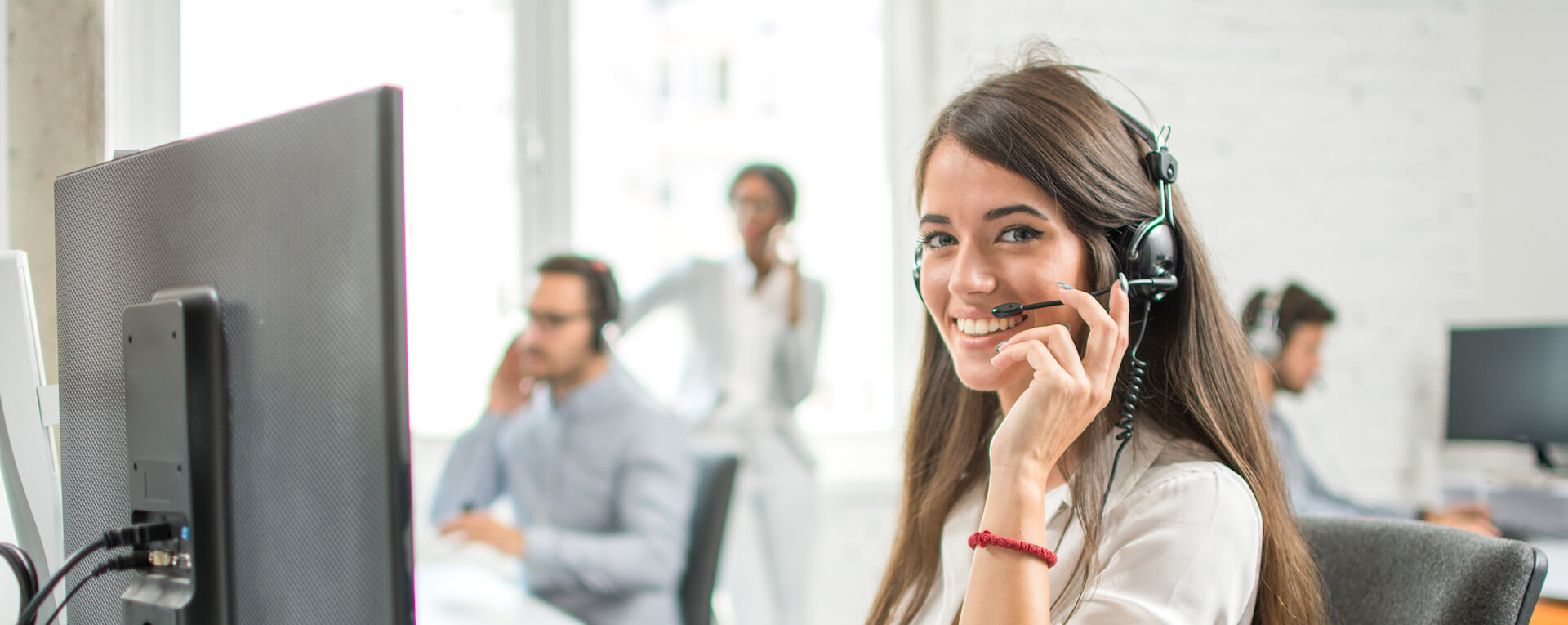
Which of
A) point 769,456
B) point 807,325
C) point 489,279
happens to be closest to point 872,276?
point 807,325

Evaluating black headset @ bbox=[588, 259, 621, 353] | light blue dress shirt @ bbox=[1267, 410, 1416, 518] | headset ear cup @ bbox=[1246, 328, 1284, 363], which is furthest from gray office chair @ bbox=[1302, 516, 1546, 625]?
headset ear cup @ bbox=[1246, 328, 1284, 363]

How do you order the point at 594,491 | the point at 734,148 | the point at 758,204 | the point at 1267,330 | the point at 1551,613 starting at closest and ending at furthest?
1. the point at 1551,613
2. the point at 594,491
3. the point at 1267,330
4. the point at 758,204
5. the point at 734,148

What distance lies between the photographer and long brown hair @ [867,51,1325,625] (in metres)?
0.90

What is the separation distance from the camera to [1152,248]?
0.93 metres

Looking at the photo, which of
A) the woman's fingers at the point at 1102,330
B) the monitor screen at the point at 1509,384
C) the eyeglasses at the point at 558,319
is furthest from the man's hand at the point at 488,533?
the monitor screen at the point at 1509,384

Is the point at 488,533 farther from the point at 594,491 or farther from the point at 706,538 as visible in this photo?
the point at 706,538

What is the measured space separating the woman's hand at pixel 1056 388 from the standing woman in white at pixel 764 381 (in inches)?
75.9

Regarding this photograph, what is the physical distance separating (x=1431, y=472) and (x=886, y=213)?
2.20 m

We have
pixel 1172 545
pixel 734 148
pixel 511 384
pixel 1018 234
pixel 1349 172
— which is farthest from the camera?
pixel 1349 172

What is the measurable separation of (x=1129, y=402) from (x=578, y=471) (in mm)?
1363

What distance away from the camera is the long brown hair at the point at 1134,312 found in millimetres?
896

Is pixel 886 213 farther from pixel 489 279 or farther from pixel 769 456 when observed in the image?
pixel 489 279

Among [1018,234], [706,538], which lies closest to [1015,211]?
[1018,234]

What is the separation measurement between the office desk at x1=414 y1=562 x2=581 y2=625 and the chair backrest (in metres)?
0.24
